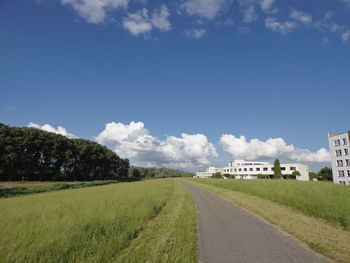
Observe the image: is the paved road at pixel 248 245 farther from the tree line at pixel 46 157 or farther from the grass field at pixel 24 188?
the tree line at pixel 46 157

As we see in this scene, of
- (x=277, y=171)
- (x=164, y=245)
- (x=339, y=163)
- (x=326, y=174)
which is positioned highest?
(x=339, y=163)

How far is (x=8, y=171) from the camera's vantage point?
5988 centimetres

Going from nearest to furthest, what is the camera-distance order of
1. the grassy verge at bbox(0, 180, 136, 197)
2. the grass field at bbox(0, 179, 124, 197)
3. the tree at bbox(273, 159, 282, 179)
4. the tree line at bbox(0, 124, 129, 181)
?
the grassy verge at bbox(0, 180, 136, 197), the grass field at bbox(0, 179, 124, 197), the tree line at bbox(0, 124, 129, 181), the tree at bbox(273, 159, 282, 179)

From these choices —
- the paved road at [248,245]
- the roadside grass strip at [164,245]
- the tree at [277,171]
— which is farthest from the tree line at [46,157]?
the tree at [277,171]

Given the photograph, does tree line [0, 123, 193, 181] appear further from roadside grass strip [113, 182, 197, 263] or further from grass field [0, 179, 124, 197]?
roadside grass strip [113, 182, 197, 263]

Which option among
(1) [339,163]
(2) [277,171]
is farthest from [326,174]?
(1) [339,163]

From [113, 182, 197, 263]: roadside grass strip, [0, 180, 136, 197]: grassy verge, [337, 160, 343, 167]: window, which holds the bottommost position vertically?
[0, 180, 136, 197]: grassy verge

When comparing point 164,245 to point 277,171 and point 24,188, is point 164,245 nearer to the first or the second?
point 24,188

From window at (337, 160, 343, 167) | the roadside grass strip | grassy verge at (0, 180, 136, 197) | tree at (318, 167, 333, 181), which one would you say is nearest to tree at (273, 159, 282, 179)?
tree at (318, 167, 333, 181)

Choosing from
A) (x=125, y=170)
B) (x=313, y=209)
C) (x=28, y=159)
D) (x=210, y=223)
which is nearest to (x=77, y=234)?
(x=210, y=223)

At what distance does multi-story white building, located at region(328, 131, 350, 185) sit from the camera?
55438 mm

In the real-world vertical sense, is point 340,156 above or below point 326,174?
above

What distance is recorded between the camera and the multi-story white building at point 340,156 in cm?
5544

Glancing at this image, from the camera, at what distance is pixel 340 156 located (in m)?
58.2
